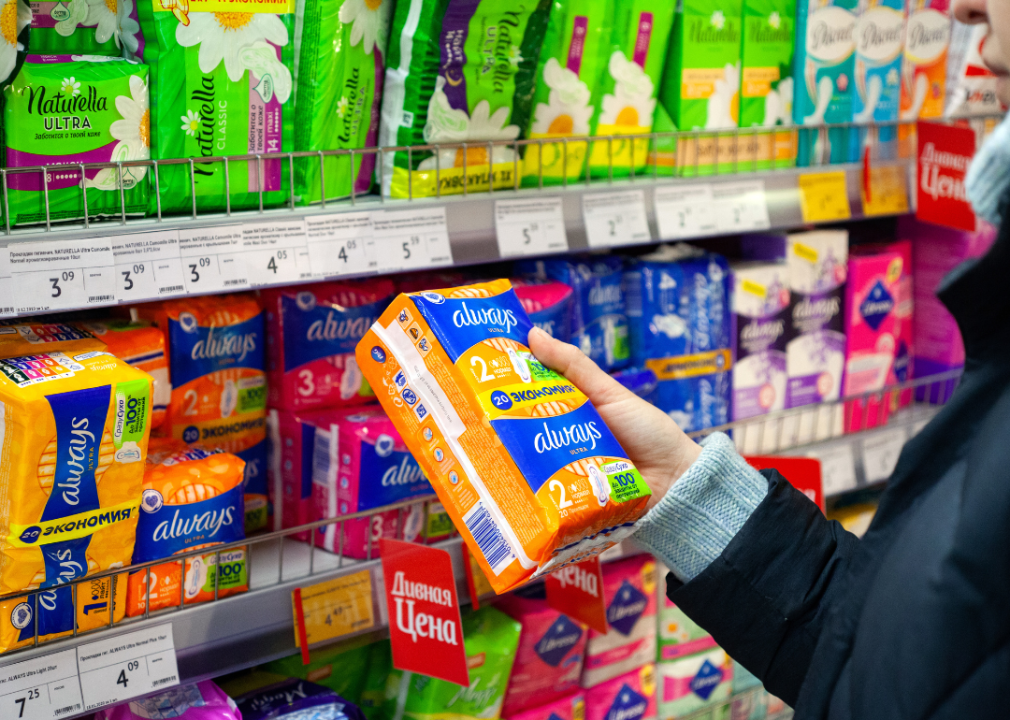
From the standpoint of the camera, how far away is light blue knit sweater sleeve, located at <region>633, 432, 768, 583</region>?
113 centimetres

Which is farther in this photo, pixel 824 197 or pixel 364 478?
pixel 824 197

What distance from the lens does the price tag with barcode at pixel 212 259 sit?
107 cm

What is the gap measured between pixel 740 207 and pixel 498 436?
0.85 metres

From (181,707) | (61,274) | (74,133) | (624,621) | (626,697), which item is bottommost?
(626,697)

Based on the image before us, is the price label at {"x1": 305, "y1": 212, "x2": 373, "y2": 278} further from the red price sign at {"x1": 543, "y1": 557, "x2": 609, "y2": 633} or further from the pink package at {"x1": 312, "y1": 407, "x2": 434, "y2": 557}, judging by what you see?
the red price sign at {"x1": 543, "y1": 557, "x2": 609, "y2": 633}

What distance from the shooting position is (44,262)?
3.18ft

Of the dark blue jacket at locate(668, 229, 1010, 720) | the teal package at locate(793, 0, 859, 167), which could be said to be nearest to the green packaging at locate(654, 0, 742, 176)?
the teal package at locate(793, 0, 859, 167)

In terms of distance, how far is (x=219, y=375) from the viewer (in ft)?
4.23

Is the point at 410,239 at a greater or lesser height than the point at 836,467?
greater

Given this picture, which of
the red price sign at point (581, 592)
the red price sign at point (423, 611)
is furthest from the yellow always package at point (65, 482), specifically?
the red price sign at point (581, 592)

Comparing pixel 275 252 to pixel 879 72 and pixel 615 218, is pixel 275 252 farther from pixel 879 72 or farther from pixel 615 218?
pixel 879 72

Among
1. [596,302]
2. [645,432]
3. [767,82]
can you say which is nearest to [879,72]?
[767,82]

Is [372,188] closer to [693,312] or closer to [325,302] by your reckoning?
[325,302]

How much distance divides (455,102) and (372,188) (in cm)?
19
